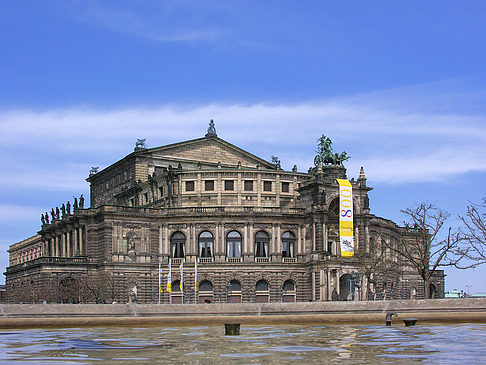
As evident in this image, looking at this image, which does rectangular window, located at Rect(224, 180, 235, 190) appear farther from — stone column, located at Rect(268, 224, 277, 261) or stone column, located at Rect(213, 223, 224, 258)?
stone column, located at Rect(268, 224, 277, 261)

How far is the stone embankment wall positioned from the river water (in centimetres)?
614

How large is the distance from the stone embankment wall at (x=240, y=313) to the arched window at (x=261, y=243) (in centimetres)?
5463

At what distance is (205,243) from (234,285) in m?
7.31

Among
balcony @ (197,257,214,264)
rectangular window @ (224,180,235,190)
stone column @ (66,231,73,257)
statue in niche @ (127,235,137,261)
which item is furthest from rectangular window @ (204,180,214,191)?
stone column @ (66,231,73,257)

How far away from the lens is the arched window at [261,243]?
104 meters

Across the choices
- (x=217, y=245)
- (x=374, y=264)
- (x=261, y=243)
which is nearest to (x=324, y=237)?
(x=261, y=243)

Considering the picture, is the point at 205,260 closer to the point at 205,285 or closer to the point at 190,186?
the point at 205,285

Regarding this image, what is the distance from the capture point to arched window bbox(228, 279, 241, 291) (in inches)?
4048

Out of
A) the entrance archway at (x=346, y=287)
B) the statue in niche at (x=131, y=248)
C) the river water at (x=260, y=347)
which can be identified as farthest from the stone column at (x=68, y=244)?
the river water at (x=260, y=347)

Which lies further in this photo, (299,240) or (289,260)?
(299,240)

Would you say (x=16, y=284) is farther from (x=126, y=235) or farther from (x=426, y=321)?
(x=426, y=321)

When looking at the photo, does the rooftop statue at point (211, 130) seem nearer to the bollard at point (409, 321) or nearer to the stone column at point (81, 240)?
the stone column at point (81, 240)

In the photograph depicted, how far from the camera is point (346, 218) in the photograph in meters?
104

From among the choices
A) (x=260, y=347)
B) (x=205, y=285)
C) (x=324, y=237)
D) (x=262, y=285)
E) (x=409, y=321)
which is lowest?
(x=262, y=285)
